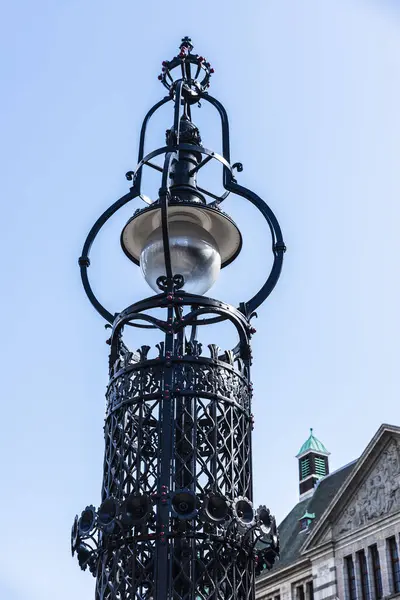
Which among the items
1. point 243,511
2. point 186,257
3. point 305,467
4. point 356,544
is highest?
point 305,467

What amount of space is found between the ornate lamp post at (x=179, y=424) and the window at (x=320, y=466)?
34397mm

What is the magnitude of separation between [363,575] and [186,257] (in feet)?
86.8

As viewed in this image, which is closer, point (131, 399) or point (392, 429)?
point (131, 399)

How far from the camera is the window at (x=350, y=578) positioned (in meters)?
28.9

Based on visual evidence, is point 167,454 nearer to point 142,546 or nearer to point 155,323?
point 142,546

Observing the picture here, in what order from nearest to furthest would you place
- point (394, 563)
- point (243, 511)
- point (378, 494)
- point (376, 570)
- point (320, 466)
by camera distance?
point (243, 511)
point (394, 563)
point (376, 570)
point (378, 494)
point (320, 466)

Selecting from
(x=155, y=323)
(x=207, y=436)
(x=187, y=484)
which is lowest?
(x=187, y=484)

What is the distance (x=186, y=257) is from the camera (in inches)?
193

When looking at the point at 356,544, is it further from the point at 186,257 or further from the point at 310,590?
the point at 186,257

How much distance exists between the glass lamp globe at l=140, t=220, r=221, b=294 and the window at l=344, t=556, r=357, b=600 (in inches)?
1044

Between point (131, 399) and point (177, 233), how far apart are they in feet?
3.55

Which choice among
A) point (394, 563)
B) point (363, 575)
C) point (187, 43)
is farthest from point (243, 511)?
point (363, 575)

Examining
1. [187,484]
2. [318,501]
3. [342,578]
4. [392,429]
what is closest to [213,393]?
[187,484]

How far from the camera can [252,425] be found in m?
4.62
